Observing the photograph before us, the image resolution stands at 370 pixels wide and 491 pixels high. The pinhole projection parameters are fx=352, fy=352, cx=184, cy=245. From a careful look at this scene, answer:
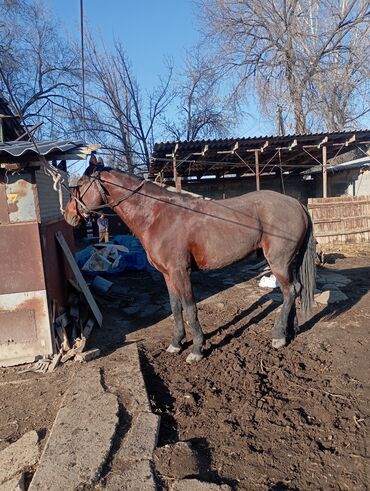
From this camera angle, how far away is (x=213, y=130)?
24.9 meters

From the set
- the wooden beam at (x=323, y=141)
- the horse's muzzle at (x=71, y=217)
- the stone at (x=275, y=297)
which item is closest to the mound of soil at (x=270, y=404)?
the stone at (x=275, y=297)

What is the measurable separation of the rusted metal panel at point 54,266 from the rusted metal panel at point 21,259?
10 cm

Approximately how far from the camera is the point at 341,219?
1203 centimetres

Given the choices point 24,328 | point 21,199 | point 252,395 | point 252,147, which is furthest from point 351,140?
point 24,328

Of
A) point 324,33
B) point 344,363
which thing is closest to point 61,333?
point 344,363

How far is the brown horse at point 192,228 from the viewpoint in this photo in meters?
4.18

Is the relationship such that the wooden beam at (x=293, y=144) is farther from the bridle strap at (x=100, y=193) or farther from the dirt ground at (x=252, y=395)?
the bridle strap at (x=100, y=193)

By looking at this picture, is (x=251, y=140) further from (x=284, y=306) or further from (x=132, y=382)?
(x=132, y=382)

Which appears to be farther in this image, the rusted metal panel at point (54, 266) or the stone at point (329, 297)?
the stone at point (329, 297)

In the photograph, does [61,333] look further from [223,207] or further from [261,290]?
[261,290]

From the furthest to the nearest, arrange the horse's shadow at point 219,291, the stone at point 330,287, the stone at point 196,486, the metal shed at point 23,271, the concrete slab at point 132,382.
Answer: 1. the stone at point 330,287
2. the horse's shadow at point 219,291
3. the metal shed at point 23,271
4. the concrete slab at point 132,382
5. the stone at point 196,486

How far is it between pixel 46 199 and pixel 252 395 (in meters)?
3.53

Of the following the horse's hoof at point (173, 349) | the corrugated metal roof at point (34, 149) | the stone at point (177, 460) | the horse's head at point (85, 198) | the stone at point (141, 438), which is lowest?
the horse's hoof at point (173, 349)

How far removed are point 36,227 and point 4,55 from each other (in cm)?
1630
